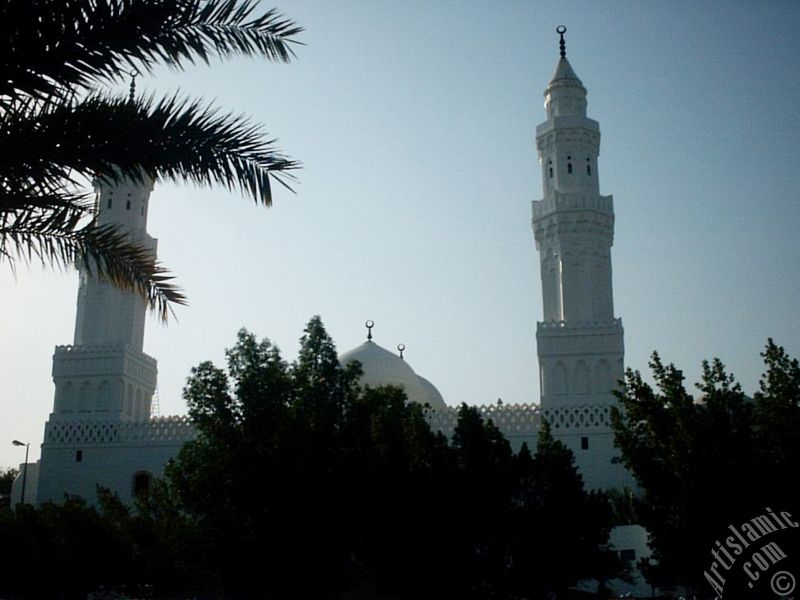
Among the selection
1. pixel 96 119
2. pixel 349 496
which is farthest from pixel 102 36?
pixel 349 496

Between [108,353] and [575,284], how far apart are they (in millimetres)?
14698

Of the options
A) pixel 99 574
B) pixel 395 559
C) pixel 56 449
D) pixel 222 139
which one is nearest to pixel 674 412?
pixel 395 559

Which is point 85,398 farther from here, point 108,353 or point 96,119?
point 96,119

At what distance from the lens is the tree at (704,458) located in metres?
12.9

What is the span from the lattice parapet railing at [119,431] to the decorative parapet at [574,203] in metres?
13.0

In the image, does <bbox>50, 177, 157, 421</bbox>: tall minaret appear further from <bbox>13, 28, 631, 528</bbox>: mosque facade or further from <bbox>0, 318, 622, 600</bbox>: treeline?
<bbox>0, 318, 622, 600</bbox>: treeline

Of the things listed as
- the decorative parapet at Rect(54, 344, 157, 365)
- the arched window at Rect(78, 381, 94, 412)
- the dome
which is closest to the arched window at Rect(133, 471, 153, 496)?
the arched window at Rect(78, 381, 94, 412)

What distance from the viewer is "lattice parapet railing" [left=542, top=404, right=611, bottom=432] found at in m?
26.2

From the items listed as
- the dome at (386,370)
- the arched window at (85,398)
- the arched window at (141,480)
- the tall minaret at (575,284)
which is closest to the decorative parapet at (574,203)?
the tall minaret at (575,284)

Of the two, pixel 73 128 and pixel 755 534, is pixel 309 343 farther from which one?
pixel 73 128

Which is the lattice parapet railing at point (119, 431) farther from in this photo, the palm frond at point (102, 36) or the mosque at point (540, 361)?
the palm frond at point (102, 36)

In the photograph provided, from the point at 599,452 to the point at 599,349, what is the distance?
297 cm

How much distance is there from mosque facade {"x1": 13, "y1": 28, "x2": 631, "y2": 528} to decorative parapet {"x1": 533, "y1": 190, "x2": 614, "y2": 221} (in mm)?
44

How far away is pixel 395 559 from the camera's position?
48.1 ft
